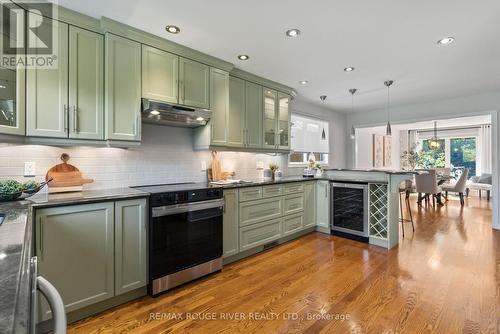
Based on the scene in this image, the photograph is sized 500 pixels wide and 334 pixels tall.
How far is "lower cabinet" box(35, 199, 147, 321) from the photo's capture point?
69.4 inches

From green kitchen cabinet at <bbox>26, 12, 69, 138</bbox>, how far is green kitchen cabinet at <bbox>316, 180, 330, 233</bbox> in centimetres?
349

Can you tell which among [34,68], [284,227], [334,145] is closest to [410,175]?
[284,227]

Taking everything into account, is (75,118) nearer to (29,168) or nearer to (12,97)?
(12,97)

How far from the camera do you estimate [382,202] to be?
365 cm

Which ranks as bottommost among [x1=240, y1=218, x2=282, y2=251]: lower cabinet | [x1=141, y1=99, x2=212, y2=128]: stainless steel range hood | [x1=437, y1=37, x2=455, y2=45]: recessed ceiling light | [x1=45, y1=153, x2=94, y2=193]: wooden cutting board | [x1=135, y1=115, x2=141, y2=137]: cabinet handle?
[x1=240, y1=218, x2=282, y2=251]: lower cabinet

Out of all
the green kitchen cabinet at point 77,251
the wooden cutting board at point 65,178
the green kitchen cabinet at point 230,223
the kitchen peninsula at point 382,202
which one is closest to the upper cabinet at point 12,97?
the wooden cutting board at point 65,178

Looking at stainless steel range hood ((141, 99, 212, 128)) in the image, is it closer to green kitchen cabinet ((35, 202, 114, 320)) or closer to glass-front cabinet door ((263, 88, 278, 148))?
green kitchen cabinet ((35, 202, 114, 320))

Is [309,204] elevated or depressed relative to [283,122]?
depressed

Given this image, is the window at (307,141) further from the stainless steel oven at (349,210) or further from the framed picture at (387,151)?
the framed picture at (387,151)

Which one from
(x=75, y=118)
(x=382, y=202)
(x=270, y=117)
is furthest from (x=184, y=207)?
(x=382, y=202)

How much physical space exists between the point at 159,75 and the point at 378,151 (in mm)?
7306

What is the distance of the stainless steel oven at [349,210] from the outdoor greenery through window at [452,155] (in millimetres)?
6922

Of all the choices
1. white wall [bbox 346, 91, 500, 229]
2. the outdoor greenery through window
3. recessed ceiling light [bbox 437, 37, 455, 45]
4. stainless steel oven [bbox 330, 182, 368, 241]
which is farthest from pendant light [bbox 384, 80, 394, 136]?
the outdoor greenery through window

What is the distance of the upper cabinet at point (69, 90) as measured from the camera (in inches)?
76.2
